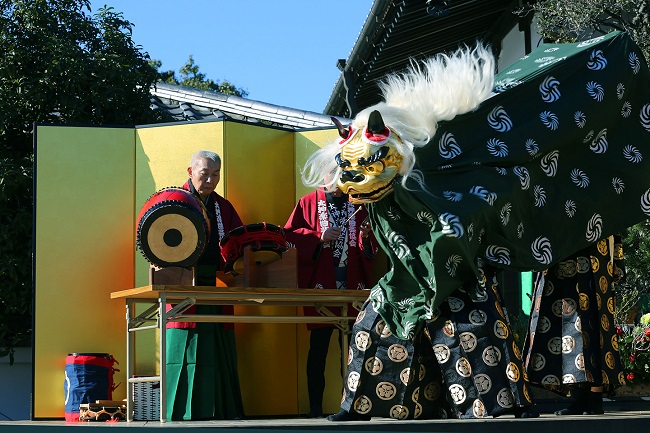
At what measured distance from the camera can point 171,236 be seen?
703 cm

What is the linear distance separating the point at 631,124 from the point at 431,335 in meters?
1.66

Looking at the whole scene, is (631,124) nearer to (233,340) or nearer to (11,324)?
(233,340)

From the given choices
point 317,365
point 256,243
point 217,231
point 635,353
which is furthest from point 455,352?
point 635,353

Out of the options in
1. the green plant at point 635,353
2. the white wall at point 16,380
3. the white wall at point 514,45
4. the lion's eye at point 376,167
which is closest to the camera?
the lion's eye at point 376,167

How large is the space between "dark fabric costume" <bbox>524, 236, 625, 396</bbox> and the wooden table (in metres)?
1.38

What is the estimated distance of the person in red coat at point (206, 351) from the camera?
7402 millimetres

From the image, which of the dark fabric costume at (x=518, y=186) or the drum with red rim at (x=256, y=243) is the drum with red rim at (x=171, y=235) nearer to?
the drum with red rim at (x=256, y=243)

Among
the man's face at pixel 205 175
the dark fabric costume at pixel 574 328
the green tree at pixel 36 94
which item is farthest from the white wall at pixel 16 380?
the dark fabric costume at pixel 574 328

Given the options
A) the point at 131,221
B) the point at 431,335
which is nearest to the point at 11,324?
the point at 131,221

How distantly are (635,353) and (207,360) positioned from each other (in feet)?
9.67

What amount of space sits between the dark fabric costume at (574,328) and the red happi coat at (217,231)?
7.26ft

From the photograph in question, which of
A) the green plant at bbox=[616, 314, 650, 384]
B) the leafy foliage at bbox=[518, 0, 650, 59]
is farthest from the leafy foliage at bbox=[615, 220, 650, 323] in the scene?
the leafy foliage at bbox=[518, 0, 650, 59]

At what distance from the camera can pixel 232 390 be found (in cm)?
762

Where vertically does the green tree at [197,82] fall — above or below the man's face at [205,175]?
above
